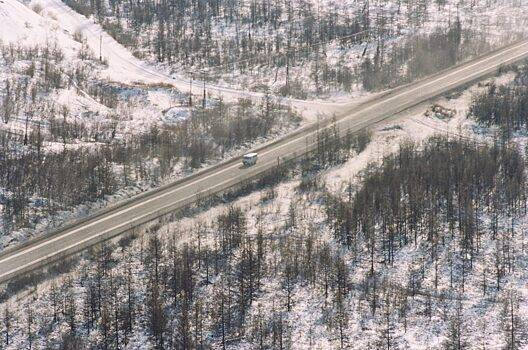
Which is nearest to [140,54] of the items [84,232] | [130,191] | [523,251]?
[130,191]

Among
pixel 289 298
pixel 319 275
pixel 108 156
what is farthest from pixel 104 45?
pixel 289 298

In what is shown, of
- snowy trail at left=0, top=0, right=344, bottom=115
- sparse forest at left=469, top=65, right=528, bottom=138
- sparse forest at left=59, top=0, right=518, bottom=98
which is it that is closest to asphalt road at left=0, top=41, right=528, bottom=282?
sparse forest at left=59, top=0, right=518, bottom=98


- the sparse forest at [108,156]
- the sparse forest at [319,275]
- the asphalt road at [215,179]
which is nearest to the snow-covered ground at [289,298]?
the sparse forest at [319,275]

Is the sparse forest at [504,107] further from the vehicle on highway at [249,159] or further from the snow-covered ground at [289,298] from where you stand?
the vehicle on highway at [249,159]

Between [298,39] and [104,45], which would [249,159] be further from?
[104,45]

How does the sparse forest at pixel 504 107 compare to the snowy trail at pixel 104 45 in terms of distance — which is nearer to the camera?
the sparse forest at pixel 504 107

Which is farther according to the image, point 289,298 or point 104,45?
point 104,45
